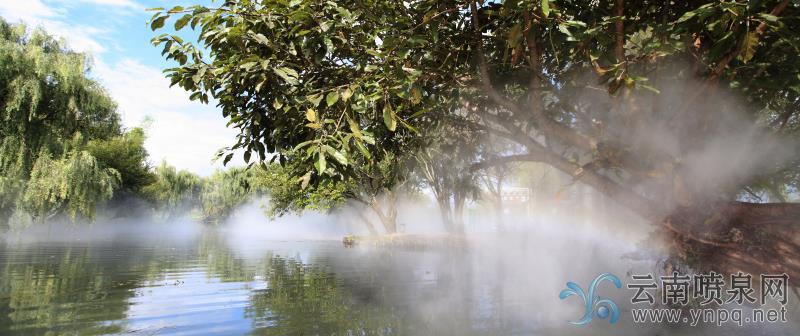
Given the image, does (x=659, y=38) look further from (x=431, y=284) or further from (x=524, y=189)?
(x=524, y=189)

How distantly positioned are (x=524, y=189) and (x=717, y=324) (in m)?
43.8

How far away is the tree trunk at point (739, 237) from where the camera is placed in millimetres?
5855

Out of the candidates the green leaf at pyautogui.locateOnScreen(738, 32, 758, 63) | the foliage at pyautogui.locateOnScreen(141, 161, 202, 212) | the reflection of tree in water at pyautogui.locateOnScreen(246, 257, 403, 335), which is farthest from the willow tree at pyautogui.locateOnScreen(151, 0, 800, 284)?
the foliage at pyautogui.locateOnScreen(141, 161, 202, 212)

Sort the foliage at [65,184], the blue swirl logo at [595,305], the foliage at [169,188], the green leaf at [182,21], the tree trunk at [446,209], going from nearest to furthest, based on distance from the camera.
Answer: the green leaf at [182,21], the blue swirl logo at [595,305], the foliage at [65,184], the tree trunk at [446,209], the foliage at [169,188]

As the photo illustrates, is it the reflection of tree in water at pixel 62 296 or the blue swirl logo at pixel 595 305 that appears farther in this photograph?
the blue swirl logo at pixel 595 305

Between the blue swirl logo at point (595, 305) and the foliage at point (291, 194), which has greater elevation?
the foliage at point (291, 194)

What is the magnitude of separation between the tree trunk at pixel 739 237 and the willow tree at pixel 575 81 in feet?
0.06

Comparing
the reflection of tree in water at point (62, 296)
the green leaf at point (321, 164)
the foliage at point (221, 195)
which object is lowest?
the reflection of tree in water at point (62, 296)

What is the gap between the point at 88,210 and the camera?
2670 cm

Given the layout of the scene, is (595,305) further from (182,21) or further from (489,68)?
(182,21)

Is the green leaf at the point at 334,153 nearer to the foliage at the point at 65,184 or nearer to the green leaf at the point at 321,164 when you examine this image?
the green leaf at the point at 321,164

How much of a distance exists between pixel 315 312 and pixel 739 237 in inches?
279

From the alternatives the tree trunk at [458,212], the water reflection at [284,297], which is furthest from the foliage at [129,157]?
the tree trunk at [458,212]

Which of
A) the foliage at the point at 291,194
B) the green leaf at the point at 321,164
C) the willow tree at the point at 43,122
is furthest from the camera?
the foliage at the point at 291,194
